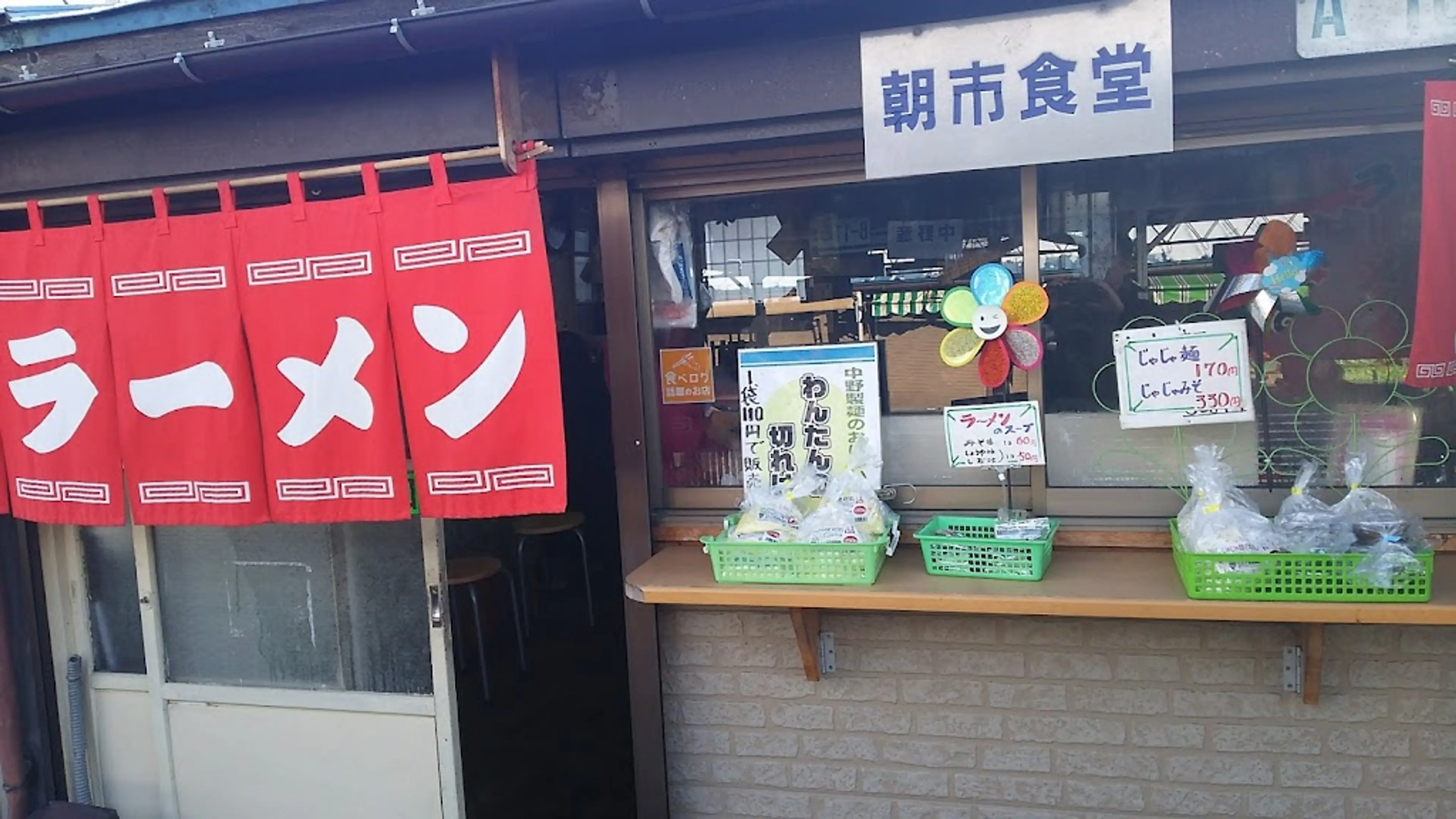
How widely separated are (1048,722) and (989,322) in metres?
1.49

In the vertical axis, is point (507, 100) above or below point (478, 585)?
above

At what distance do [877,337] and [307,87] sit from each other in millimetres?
2360

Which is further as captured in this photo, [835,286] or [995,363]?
[835,286]

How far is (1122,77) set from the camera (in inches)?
117

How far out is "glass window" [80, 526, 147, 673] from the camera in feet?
14.8

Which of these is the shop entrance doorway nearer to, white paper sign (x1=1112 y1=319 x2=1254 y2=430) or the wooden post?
the wooden post

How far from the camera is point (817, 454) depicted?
3.66 meters

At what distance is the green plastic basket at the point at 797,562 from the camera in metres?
3.14

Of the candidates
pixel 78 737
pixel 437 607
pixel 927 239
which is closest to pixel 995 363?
pixel 927 239

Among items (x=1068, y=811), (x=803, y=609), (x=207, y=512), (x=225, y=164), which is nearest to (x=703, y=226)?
(x=803, y=609)

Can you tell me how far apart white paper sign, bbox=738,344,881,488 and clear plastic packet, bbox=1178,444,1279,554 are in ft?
3.49

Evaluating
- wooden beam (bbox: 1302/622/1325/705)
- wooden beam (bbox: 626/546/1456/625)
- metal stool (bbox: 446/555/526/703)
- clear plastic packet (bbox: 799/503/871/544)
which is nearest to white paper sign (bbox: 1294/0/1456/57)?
wooden beam (bbox: 626/546/1456/625)

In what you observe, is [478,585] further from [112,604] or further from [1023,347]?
[1023,347]

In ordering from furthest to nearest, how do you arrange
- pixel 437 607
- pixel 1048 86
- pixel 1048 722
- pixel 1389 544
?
pixel 437 607, pixel 1048 722, pixel 1048 86, pixel 1389 544
